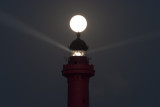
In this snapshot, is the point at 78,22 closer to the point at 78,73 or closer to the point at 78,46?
the point at 78,46

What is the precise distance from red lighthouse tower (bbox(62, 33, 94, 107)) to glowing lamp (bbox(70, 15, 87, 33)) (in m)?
0.88

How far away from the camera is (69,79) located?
71.2m

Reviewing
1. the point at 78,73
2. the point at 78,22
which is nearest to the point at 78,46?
the point at 78,22

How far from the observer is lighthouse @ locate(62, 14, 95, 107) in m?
A: 70.8

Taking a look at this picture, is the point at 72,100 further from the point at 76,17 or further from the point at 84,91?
the point at 76,17

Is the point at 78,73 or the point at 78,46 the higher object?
the point at 78,46

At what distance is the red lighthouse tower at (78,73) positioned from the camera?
7075 centimetres

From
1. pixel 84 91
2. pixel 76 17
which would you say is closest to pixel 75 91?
A: pixel 84 91

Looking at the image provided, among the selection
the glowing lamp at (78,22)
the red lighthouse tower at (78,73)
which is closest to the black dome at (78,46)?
the red lighthouse tower at (78,73)

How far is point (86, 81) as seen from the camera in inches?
2810

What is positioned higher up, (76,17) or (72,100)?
(76,17)

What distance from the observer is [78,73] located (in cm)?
7075

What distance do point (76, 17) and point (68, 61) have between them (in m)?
3.14

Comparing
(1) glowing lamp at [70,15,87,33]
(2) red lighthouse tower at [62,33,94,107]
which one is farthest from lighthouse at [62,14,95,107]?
(1) glowing lamp at [70,15,87,33]
